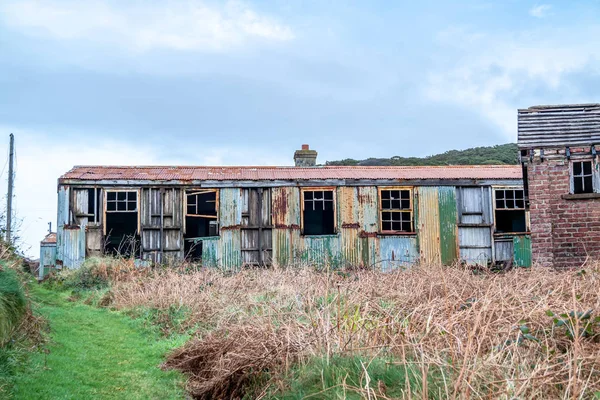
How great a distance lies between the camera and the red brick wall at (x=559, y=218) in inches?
504

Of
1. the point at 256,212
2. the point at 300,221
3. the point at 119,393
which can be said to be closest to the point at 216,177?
the point at 256,212

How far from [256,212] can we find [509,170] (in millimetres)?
9170

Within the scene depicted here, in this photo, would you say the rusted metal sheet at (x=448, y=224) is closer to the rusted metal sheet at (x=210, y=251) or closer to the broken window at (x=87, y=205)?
the rusted metal sheet at (x=210, y=251)

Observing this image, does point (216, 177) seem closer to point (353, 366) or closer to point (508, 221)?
point (508, 221)

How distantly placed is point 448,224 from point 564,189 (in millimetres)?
6788

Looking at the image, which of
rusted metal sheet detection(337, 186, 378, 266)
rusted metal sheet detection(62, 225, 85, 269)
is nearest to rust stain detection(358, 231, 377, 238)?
rusted metal sheet detection(337, 186, 378, 266)

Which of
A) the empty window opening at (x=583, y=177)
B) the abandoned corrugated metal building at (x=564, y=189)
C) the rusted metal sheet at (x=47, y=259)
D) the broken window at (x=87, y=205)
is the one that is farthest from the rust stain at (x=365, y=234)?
the rusted metal sheet at (x=47, y=259)

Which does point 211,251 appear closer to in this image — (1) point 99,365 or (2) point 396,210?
(2) point 396,210

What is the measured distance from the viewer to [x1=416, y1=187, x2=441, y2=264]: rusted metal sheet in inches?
769

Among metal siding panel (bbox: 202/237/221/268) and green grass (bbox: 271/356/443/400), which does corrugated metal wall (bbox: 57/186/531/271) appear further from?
green grass (bbox: 271/356/443/400)

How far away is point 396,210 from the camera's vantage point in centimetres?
1969

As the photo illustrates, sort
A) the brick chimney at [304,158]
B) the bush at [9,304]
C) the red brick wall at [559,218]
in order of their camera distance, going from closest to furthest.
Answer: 1. the bush at [9,304]
2. the red brick wall at [559,218]
3. the brick chimney at [304,158]

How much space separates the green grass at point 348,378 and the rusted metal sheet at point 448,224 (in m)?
15.0

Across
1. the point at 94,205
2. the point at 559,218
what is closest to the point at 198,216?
the point at 94,205
